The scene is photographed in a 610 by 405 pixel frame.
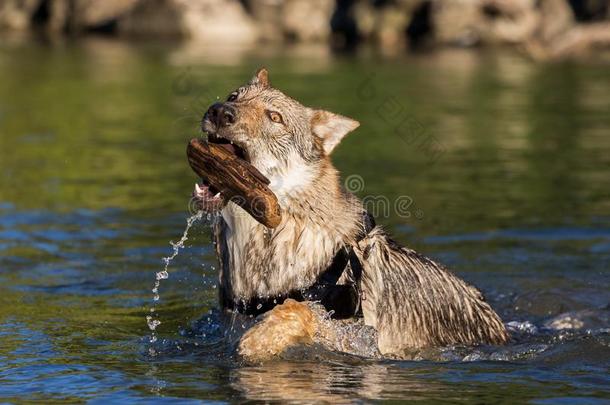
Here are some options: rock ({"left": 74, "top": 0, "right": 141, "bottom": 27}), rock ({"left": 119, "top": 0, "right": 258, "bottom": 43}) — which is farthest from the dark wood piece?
rock ({"left": 74, "top": 0, "right": 141, "bottom": 27})

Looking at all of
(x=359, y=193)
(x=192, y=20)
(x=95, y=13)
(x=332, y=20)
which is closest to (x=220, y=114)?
(x=359, y=193)

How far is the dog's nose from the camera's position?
27.7 ft

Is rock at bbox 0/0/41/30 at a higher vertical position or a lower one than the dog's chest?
higher

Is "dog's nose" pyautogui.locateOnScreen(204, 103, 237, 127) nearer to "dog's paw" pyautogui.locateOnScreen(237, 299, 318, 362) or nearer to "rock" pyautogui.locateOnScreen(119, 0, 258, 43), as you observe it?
"dog's paw" pyautogui.locateOnScreen(237, 299, 318, 362)

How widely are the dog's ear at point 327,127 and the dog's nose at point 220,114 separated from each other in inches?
30.3

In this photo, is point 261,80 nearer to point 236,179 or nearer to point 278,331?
point 236,179

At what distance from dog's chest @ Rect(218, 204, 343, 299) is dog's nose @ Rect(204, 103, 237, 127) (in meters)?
0.69

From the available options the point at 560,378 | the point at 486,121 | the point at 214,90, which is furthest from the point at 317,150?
the point at 214,90

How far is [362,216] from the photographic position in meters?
8.81

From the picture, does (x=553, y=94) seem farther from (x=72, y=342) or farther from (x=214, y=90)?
(x=72, y=342)

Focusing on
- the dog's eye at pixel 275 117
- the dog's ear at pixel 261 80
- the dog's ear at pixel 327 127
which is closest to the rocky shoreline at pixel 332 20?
the dog's ear at pixel 261 80

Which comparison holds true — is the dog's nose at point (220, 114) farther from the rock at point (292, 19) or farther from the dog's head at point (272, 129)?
the rock at point (292, 19)

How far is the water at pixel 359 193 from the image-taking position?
8594mm

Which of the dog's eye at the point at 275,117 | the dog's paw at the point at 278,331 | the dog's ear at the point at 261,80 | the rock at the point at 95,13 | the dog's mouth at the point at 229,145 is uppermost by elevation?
the rock at the point at 95,13
